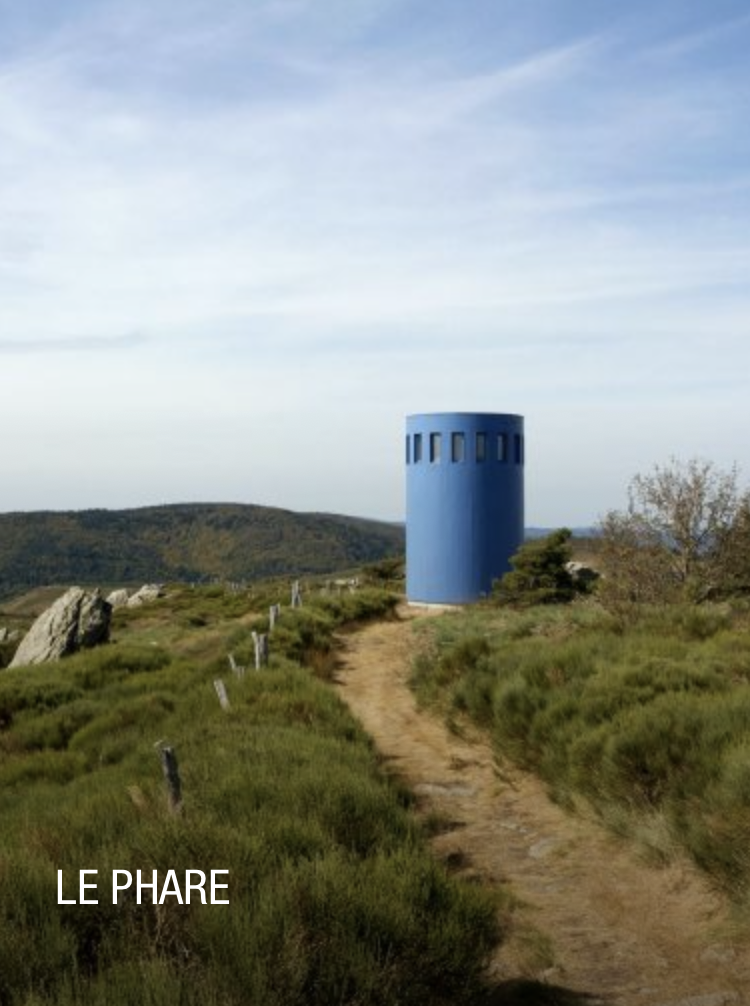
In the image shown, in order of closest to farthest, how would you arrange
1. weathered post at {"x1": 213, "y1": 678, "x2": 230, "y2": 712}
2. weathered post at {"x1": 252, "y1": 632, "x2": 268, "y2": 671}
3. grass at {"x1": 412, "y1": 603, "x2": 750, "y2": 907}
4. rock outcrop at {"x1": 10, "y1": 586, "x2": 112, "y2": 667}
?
grass at {"x1": 412, "y1": 603, "x2": 750, "y2": 907} → weathered post at {"x1": 213, "y1": 678, "x2": 230, "y2": 712} → weathered post at {"x1": 252, "y1": 632, "x2": 268, "y2": 671} → rock outcrop at {"x1": 10, "y1": 586, "x2": 112, "y2": 667}

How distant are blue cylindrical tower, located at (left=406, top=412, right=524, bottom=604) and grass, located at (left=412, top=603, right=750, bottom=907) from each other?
16.6 meters

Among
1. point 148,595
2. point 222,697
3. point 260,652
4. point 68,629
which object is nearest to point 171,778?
point 222,697

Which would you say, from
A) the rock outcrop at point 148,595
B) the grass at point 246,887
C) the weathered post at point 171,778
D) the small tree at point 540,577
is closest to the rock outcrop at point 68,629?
the small tree at point 540,577

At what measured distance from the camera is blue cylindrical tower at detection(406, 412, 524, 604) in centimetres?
3734

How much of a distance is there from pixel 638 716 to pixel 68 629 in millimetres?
22918

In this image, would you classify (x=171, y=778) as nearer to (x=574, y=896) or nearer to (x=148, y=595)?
(x=574, y=896)

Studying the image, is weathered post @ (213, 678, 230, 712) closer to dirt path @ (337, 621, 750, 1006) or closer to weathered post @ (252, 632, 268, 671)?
dirt path @ (337, 621, 750, 1006)

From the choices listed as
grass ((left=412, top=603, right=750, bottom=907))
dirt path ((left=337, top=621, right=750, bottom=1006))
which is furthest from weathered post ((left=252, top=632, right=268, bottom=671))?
dirt path ((left=337, top=621, right=750, bottom=1006))

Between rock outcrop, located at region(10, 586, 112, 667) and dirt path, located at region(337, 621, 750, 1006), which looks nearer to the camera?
dirt path, located at region(337, 621, 750, 1006)

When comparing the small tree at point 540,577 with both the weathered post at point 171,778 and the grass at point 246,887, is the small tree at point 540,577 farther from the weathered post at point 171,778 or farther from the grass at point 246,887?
the weathered post at point 171,778

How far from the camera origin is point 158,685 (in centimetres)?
2048

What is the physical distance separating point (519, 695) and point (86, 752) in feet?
22.0

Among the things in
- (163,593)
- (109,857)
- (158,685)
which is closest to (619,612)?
(158,685)

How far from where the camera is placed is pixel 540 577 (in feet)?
114
